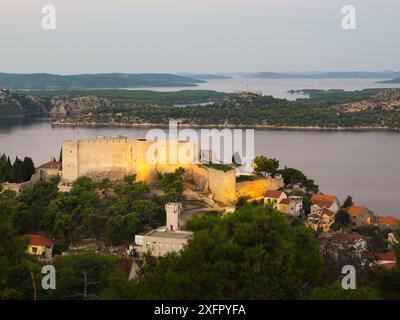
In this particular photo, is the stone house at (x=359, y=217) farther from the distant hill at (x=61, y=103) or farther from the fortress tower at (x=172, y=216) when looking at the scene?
the distant hill at (x=61, y=103)

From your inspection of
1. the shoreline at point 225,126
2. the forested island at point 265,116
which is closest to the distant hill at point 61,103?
the forested island at point 265,116

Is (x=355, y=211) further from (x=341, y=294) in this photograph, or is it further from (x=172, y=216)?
(x=341, y=294)

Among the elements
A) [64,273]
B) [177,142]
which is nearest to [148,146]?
[177,142]

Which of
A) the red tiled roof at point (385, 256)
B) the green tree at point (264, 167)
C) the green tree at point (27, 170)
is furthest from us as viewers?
the green tree at point (264, 167)

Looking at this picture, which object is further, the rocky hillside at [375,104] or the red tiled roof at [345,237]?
the rocky hillside at [375,104]

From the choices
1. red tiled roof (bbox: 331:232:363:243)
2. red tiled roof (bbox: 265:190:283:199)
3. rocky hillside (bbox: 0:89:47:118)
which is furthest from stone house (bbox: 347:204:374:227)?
rocky hillside (bbox: 0:89:47:118)

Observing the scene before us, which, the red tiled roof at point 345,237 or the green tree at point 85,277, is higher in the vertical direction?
the green tree at point 85,277

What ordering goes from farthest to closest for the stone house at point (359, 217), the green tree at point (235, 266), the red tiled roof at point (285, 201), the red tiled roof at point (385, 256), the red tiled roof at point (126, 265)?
the stone house at point (359, 217) → the red tiled roof at point (285, 201) → the red tiled roof at point (385, 256) → the red tiled roof at point (126, 265) → the green tree at point (235, 266)

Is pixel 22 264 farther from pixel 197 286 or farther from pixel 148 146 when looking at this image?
pixel 148 146
